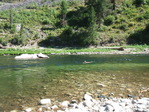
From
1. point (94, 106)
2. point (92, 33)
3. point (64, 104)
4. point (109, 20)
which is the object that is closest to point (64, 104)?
point (64, 104)

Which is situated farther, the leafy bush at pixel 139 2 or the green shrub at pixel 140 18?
the leafy bush at pixel 139 2

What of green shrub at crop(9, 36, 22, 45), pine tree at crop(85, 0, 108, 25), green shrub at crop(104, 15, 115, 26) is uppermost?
pine tree at crop(85, 0, 108, 25)

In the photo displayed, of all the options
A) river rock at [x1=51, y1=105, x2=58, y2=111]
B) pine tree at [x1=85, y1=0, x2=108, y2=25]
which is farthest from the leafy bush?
river rock at [x1=51, y1=105, x2=58, y2=111]

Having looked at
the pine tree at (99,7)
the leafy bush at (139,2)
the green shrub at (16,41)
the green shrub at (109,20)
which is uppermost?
the leafy bush at (139,2)

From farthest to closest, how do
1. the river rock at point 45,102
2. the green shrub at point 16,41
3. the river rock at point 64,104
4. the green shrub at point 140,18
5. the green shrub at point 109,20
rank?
the green shrub at point 109,20 < the green shrub at point 140,18 < the green shrub at point 16,41 < the river rock at point 45,102 < the river rock at point 64,104

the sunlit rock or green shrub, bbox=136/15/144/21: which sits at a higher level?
green shrub, bbox=136/15/144/21

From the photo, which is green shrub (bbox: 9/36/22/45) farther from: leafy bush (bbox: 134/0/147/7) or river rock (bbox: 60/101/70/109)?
river rock (bbox: 60/101/70/109)

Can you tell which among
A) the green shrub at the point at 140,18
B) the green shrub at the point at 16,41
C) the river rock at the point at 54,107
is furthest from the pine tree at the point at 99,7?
the river rock at the point at 54,107

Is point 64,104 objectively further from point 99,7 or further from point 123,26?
point 99,7

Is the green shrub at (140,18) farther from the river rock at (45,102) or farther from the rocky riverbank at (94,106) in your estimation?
the river rock at (45,102)

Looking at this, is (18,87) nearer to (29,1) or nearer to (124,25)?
(124,25)

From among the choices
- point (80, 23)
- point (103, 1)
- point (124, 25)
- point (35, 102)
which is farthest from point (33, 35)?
point (35, 102)

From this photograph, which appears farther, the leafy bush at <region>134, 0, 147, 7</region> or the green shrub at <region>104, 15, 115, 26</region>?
the leafy bush at <region>134, 0, 147, 7</region>

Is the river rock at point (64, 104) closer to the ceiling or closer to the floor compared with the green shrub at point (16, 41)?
closer to the floor
